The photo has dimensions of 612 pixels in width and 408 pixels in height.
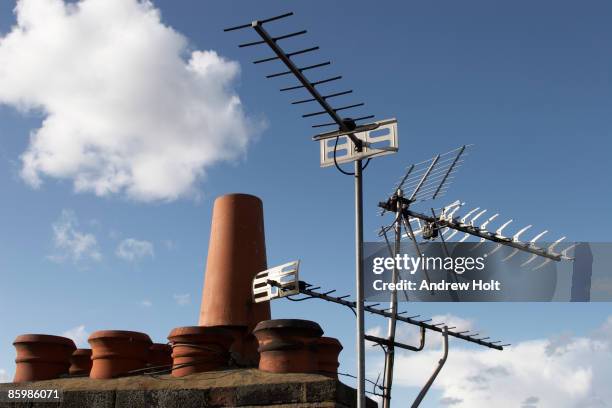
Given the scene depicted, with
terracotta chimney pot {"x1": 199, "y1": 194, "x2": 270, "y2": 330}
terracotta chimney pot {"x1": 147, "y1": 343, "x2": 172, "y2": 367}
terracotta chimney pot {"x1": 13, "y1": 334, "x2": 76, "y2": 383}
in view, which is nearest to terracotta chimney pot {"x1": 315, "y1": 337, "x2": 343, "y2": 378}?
terracotta chimney pot {"x1": 199, "y1": 194, "x2": 270, "y2": 330}

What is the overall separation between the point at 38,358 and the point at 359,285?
22.4 feet

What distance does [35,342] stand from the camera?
477 inches

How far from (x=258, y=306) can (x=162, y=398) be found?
2.86 m

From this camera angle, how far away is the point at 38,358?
12.1 m

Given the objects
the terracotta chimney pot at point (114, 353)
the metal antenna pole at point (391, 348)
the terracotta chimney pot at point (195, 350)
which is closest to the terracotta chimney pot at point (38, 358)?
the terracotta chimney pot at point (114, 353)

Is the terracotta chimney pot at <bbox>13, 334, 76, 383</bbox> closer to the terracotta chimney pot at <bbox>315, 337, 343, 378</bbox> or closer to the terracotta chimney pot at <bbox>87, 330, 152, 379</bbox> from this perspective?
the terracotta chimney pot at <bbox>87, 330, 152, 379</bbox>

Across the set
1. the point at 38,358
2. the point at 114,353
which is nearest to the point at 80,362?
the point at 38,358

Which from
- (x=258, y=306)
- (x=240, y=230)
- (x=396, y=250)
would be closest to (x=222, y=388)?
(x=258, y=306)

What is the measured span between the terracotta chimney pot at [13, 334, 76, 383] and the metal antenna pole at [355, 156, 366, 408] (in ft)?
21.8

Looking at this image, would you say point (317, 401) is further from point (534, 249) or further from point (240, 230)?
point (534, 249)

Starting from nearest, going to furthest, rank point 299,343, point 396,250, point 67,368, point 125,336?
point 299,343, point 125,336, point 67,368, point 396,250

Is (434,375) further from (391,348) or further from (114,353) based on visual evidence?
(114,353)

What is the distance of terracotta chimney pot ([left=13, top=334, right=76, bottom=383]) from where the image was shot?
12102 mm

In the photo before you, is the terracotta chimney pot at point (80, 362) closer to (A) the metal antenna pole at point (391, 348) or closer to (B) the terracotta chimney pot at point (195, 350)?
(B) the terracotta chimney pot at point (195, 350)
